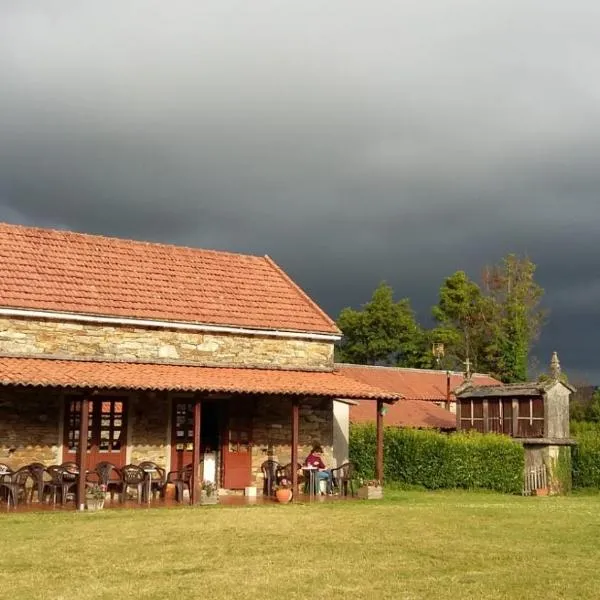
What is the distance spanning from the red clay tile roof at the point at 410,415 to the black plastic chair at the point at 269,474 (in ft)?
40.2

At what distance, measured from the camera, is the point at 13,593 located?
8.27 meters

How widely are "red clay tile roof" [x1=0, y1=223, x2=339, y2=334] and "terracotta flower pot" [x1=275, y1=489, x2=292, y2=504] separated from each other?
14.5 feet

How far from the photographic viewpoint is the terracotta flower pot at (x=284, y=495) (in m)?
17.7

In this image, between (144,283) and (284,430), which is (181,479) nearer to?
(284,430)

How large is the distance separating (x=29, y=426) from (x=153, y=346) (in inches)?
130

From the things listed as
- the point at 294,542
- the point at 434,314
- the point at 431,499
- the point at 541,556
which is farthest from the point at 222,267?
the point at 434,314

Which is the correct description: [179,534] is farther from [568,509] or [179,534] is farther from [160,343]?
[568,509]

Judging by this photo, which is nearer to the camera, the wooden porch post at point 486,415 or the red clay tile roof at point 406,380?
the wooden porch post at point 486,415

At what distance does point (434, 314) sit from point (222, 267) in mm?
31875

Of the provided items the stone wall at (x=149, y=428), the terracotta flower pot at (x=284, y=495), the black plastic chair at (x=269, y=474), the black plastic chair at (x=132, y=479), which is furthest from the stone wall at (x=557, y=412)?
the black plastic chair at (x=132, y=479)

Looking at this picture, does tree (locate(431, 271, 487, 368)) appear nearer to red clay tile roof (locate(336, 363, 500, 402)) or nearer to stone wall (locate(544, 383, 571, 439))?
red clay tile roof (locate(336, 363, 500, 402))

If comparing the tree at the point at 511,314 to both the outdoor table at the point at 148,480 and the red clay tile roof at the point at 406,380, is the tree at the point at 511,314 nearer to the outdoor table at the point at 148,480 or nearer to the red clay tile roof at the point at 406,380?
the red clay tile roof at the point at 406,380

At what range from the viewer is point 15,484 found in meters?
16.0

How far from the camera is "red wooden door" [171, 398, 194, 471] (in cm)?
1898
